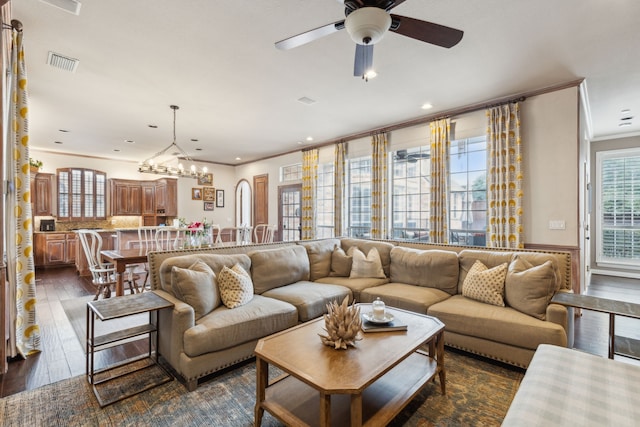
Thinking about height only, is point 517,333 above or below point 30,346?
above

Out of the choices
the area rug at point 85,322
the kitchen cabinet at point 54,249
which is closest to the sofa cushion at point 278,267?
the area rug at point 85,322

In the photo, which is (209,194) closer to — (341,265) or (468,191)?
(341,265)

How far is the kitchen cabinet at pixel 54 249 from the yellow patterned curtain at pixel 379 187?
697 centimetres

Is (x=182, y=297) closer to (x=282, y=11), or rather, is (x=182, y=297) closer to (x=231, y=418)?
(x=231, y=418)

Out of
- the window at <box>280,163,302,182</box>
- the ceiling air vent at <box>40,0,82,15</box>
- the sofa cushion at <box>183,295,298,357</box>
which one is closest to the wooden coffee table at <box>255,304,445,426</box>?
the sofa cushion at <box>183,295,298,357</box>

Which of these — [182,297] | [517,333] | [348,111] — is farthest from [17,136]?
[517,333]

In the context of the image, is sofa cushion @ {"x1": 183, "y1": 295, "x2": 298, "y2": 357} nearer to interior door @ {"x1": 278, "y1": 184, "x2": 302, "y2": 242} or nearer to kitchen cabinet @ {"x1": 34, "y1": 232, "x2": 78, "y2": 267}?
interior door @ {"x1": 278, "y1": 184, "x2": 302, "y2": 242}

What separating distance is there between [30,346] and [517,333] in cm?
423

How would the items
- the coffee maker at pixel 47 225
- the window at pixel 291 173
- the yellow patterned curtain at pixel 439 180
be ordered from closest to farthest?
the yellow patterned curtain at pixel 439 180
the coffee maker at pixel 47 225
the window at pixel 291 173

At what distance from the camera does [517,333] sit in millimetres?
2445

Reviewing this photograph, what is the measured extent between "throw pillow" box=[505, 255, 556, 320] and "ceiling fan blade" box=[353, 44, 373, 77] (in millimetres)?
2249

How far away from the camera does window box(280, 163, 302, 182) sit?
25.2 feet

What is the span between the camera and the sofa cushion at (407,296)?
3.00m

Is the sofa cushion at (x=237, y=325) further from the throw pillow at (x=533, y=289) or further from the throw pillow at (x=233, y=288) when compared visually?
the throw pillow at (x=533, y=289)
